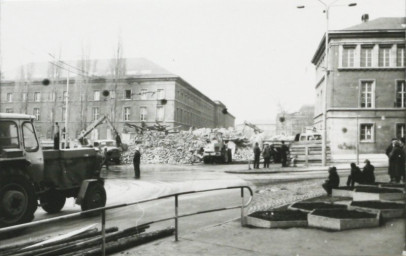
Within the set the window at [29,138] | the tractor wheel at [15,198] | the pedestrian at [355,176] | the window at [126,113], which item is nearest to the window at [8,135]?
the window at [29,138]

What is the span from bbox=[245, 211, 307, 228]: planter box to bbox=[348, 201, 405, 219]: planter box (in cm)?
128

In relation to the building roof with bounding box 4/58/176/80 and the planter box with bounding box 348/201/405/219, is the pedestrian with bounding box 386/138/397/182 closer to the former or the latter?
the planter box with bounding box 348/201/405/219

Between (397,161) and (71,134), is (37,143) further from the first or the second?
(71,134)

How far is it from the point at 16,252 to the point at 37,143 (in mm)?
3787

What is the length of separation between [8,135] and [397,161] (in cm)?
1226

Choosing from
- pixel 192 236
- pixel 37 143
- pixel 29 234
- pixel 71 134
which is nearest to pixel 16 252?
pixel 29 234

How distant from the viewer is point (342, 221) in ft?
22.8

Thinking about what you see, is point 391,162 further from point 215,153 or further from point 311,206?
point 215,153

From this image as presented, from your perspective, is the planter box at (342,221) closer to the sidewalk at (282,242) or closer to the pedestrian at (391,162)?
the sidewalk at (282,242)

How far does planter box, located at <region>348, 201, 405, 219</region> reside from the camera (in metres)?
7.75

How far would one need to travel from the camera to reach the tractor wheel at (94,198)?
9.35 m

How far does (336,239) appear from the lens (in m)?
6.41

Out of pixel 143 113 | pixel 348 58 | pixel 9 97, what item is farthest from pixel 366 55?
pixel 143 113

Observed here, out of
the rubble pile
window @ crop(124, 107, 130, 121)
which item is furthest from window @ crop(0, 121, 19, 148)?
window @ crop(124, 107, 130, 121)
